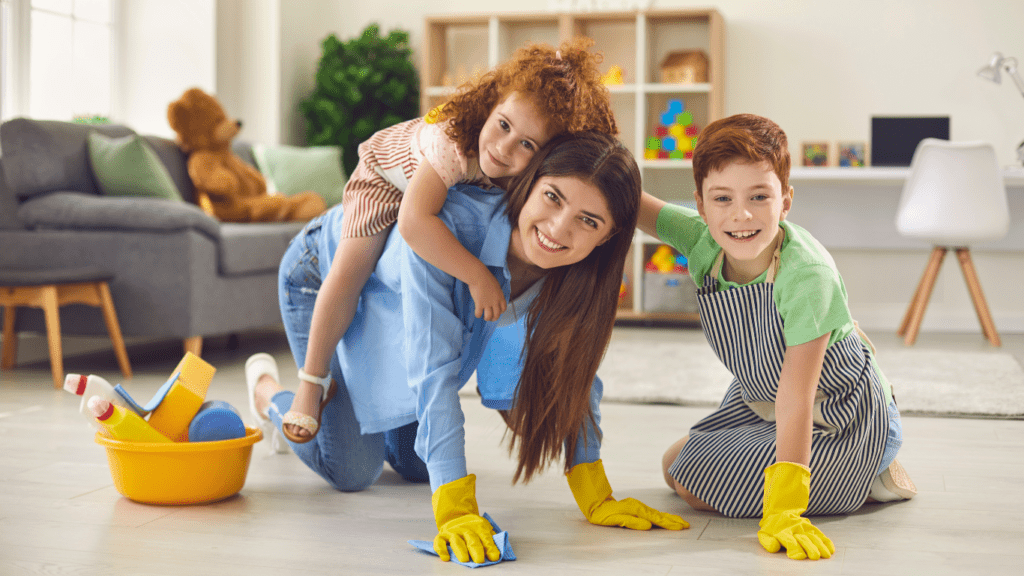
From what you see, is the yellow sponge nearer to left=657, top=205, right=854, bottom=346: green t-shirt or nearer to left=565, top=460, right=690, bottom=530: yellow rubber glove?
left=565, top=460, right=690, bottom=530: yellow rubber glove

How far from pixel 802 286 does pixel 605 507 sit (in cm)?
46

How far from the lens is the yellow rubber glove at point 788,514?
52.7 inches

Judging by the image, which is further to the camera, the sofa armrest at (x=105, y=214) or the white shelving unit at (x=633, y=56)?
the white shelving unit at (x=633, y=56)

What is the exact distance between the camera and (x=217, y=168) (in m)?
3.67

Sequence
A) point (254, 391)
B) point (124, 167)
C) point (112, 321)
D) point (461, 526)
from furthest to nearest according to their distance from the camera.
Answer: point (124, 167) → point (112, 321) → point (254, 391) → point (461, 526)

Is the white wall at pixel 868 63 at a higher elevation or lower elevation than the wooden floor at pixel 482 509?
higher

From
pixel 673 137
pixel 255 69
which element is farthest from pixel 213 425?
pixel 255 69

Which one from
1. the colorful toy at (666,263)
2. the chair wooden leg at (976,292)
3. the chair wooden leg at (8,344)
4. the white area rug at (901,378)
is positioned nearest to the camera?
the white area rug at (901,378)

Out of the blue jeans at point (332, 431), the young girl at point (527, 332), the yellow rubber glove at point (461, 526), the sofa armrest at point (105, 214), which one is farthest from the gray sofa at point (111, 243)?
the yellow rubber glove at point (461, 526)

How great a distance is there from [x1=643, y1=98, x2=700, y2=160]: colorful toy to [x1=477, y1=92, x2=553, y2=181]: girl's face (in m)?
3.12

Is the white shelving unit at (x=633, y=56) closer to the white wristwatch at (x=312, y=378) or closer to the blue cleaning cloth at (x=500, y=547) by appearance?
the white wristwatch at (x=312, y=378)

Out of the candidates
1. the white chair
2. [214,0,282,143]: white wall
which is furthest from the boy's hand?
[214,0,282,143]: white wall

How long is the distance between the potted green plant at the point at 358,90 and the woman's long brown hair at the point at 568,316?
3.50 m

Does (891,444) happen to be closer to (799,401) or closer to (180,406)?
(799,401)
